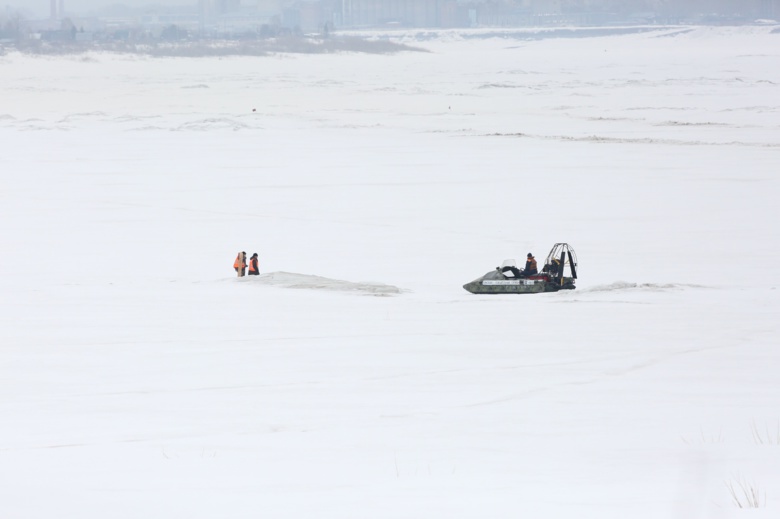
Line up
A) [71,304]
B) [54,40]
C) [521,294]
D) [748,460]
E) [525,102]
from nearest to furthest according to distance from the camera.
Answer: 1. [748,460]
2. [71,304]
3. [521,294]
4. [525,102]
5. [54,40]

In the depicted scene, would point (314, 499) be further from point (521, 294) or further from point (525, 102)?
point (525, 102)

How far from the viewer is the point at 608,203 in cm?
2977

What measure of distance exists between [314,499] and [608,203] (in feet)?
76.0

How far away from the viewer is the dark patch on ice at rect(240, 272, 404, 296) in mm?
19078

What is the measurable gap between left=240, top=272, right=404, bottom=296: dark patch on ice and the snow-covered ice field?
0.07 meters

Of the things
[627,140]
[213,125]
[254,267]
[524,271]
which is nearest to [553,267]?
[524,271]

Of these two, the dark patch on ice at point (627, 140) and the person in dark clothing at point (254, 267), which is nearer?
the person in dark clothing at point (254, 267)

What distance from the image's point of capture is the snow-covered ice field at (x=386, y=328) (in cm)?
822

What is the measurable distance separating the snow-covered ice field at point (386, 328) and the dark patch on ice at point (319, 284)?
7 cm

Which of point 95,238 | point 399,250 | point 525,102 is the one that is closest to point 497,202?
point 399,250

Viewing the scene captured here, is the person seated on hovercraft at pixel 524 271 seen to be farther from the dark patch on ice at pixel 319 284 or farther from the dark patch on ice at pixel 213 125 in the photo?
the dark patch on ice at pixel 213 125

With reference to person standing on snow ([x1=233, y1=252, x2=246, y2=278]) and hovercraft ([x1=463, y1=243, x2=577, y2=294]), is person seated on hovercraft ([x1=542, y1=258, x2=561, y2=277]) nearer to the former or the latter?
hovercraft ([x1=463, y1=243, x2=577, y2=294])

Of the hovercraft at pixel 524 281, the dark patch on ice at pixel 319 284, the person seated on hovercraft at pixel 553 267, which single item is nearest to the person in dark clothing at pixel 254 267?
the dark patch on ice at pixel 319 284

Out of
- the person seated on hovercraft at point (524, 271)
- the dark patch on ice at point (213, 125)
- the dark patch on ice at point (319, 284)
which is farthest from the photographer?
the dark patch on ice at point (213, 125)
